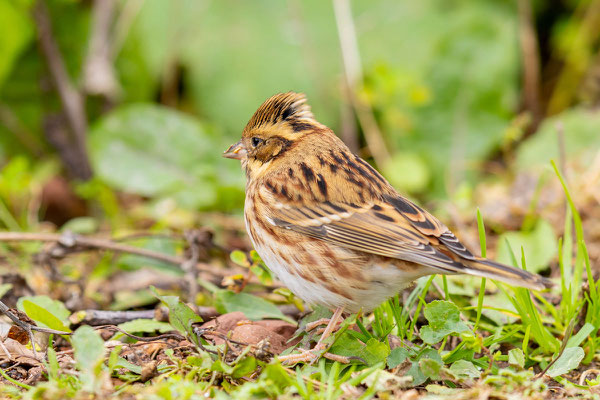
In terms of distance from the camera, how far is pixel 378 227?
3.23 meters

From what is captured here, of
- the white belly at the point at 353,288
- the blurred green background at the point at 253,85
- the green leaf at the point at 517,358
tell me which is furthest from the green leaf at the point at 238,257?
the blurred green background at the point at 253,85

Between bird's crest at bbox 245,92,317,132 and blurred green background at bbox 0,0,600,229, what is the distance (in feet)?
5.72

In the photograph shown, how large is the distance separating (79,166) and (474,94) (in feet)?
11.2

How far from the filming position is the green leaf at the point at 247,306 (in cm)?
362

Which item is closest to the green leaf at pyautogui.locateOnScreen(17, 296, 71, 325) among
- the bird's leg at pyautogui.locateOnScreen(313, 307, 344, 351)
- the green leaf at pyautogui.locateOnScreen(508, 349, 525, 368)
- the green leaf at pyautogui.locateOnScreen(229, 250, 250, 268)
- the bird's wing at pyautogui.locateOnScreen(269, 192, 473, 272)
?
the green leaf at pyautogui.locateOnScreen(229, 250, 250, 268)

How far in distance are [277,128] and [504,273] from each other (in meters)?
1.54

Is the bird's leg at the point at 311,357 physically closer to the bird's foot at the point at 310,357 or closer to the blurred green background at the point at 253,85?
the bird's foot at the point at 310,357

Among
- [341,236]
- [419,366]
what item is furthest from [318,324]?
[419,366]

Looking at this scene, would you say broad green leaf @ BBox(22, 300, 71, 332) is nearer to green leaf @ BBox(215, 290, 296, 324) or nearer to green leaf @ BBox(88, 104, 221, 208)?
green leaf @ BBox(215, 290, 296, 324)

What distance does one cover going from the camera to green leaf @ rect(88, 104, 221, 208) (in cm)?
543

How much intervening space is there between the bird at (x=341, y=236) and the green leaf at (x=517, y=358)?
39cm

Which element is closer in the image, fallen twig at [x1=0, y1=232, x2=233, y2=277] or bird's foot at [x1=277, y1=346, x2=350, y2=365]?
bird's foot at [x1=277, y1=346, x2=350, y2=365]

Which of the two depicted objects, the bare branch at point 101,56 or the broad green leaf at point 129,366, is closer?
the broad green leaf at point 129,366

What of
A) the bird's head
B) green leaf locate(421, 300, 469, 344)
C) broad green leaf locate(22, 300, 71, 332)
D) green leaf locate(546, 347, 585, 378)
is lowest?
green leaf locate(546, 347, 585, 378)
